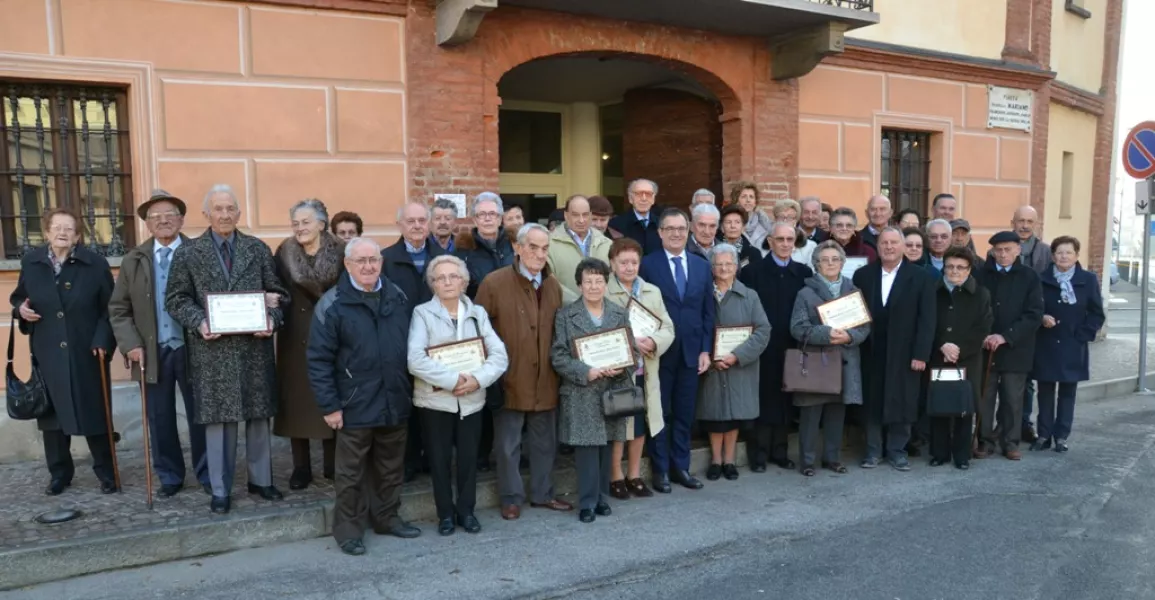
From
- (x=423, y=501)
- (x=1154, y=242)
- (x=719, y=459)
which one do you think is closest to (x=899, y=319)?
(x=719, y=459)

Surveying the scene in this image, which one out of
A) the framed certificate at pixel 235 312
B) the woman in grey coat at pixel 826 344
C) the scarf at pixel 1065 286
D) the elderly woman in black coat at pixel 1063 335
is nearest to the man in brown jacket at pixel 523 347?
the framed certificate at pixel 235 312

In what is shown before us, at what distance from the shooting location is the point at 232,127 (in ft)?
23.8

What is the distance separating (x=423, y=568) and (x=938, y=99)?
9904mm

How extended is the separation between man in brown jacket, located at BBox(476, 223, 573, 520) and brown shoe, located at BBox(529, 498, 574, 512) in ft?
0.71

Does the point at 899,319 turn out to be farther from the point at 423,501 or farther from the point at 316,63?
the point at 316,63

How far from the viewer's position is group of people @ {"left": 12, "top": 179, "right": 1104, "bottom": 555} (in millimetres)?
5004

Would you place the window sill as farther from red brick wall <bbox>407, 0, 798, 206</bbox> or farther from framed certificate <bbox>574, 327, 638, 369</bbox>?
framed certificate <bbox>574, 327, 638, 369</bbox>

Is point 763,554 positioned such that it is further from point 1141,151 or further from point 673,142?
point 1141,151

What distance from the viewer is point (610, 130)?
12.9m

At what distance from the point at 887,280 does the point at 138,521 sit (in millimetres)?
5551

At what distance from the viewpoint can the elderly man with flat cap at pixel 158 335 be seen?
5324 mm

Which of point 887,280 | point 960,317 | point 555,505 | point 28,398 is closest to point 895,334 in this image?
point 887,280

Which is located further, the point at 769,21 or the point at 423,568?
the point at 769,21

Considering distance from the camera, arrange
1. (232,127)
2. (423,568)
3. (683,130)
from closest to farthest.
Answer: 1. (423,568)
2. (232,127)
3. (683,130)
